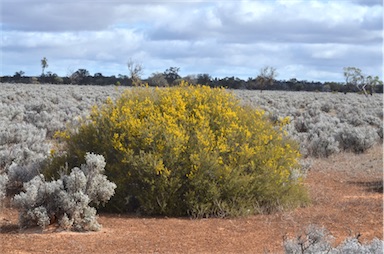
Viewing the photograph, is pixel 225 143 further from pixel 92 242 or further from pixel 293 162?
pixel 92 242

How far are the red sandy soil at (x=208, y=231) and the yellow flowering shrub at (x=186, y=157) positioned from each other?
311 mm

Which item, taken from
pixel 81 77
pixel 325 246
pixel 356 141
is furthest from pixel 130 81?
pixel 325 246

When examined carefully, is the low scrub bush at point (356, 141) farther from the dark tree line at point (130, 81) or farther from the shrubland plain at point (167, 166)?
the dark tree line at point (130, 81)

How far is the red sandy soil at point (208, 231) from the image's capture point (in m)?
7.85

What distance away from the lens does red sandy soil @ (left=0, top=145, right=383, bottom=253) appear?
785 cm

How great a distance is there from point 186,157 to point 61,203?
6.97 feet

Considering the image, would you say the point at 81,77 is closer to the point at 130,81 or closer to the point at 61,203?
the point at 130,81

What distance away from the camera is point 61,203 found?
28.9ft

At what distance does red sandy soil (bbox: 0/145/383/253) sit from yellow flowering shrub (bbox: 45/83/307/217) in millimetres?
311

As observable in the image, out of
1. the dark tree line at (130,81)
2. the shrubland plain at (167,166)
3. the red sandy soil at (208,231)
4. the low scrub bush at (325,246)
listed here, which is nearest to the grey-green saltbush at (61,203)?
the shrubland plain at (167,166)

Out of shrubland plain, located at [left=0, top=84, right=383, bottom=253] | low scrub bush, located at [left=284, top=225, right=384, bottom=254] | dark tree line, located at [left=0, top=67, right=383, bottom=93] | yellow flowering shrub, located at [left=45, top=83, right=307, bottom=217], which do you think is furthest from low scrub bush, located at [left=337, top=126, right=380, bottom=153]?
dark tree line, located at [left=0, top=67, right=383, bottom=93]

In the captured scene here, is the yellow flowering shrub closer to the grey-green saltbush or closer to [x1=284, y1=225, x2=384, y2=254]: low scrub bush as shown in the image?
the grey-green saltbush

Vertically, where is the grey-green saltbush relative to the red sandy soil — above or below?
above

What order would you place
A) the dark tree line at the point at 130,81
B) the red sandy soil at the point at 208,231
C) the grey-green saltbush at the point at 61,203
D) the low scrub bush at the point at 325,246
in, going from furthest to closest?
the dark tree line at the point at 130,81 → the grey-green saltbush at the point at 61,203 → the red sandy soil at the point at 208,231 → the low scrub bush at the point at 325,246
